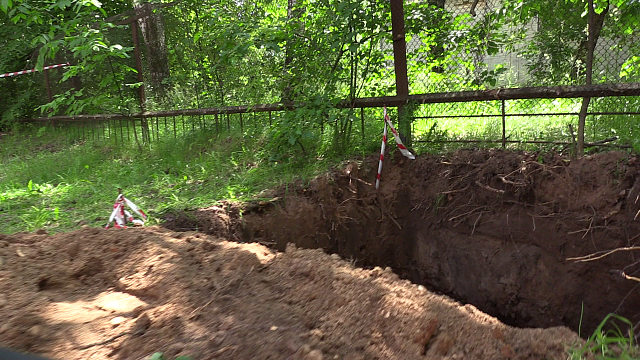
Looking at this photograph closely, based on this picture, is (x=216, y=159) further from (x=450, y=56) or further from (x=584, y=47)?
(x=584, y=47)

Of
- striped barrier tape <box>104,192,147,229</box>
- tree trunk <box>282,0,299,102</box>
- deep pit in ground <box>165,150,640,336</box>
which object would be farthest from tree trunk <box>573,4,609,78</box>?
striped barrier tape <box>104,192,147,229</box>

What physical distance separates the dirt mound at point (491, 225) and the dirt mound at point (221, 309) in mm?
1819

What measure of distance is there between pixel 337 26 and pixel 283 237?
2.61 metres

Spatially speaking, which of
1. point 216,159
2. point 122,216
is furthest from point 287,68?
point 122,216

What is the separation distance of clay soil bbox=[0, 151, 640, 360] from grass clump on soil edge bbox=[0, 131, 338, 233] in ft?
1.59

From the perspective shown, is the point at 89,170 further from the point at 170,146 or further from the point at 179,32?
the point at 179,32

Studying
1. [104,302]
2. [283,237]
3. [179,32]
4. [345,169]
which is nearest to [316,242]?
[283,237]

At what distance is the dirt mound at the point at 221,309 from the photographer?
77.7 inches

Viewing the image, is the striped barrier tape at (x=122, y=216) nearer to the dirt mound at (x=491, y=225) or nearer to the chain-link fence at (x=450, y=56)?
the dirt mound at (x=491, y=225)

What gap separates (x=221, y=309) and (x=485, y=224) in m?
3.44

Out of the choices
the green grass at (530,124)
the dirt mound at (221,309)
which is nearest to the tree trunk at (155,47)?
the green grass at (530,124)

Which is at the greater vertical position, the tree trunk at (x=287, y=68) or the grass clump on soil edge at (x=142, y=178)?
the tree trunk at (x=287, y=68)

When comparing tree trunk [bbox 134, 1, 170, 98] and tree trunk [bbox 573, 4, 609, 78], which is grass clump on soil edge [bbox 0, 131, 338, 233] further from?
tree trunk [bbox 573, 4, 609, 78]

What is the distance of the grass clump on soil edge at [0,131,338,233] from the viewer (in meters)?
4.64
